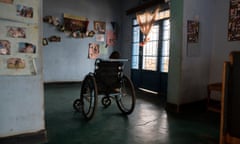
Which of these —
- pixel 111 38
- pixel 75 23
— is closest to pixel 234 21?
pixel 111 38

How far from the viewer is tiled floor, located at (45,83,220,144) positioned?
2617 millimetres

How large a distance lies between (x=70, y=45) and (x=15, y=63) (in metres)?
4.73

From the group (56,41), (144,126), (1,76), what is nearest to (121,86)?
(144,126)

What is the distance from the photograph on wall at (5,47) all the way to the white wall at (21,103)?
0.84 feet

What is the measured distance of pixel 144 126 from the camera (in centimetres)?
312

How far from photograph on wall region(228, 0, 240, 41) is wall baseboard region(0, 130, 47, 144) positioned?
3.61m

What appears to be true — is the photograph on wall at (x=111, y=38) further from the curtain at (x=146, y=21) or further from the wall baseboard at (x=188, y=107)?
the wall baseboard at (x=188, y=107)

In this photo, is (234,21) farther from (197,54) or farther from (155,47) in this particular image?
(155,47)

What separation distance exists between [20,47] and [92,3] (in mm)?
5328

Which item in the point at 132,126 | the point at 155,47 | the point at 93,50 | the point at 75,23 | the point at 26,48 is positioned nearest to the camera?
the point at 26,48

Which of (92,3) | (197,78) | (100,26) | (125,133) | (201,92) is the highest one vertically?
(92,3)

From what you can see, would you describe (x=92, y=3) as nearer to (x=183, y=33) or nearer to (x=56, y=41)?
(x=56, y=41)

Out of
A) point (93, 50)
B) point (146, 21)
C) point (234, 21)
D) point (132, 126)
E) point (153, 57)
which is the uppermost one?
point (146, 21)

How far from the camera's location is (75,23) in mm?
6816
